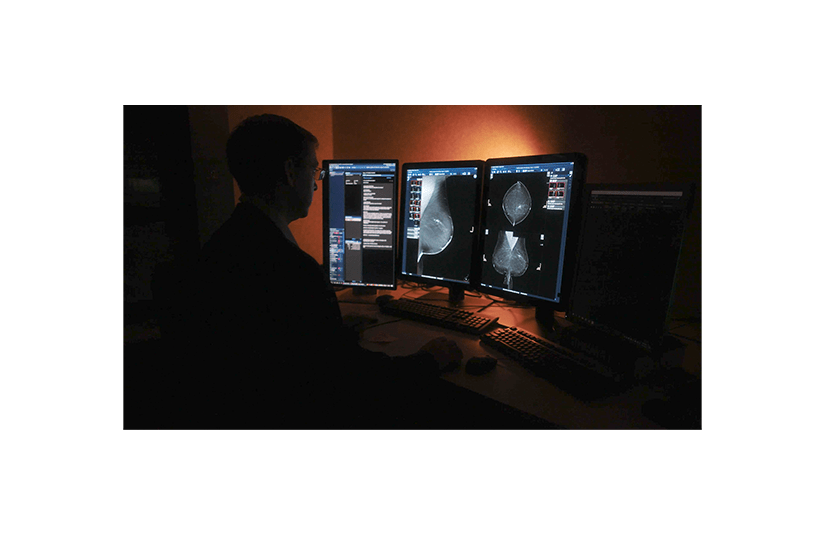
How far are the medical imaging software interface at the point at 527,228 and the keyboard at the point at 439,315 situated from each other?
0.65ft

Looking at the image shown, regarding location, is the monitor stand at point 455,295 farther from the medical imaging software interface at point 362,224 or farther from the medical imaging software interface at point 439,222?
the medical imaging software interface at point 362,224

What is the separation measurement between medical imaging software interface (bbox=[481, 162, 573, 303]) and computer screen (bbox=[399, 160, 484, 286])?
2.8 inches

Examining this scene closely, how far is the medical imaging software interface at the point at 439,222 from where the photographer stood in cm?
169

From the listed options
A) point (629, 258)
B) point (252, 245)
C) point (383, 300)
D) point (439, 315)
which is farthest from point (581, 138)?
point (252, 245)

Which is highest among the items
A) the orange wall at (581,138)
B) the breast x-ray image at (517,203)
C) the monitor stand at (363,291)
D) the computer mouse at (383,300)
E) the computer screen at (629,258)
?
the orange wall at (581,138)

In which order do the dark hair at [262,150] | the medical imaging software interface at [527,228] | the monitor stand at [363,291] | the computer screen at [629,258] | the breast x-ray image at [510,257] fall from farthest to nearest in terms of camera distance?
the monitor stand at [363,291] < the breast x-ray image at [510,257] < the medical imaging software interface at [527,228] < the dark hair at [262,150] < the computer screen at [629,258]

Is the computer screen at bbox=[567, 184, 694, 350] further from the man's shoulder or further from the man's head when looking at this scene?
the man's head

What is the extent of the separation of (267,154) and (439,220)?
0.78 meters

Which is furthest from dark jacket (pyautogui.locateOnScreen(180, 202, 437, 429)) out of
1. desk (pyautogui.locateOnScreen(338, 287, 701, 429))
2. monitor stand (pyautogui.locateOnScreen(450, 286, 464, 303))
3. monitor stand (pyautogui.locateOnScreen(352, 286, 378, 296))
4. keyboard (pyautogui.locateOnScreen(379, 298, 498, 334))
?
monitor stand (pyautogui.locateOnScreen(352, 286, 378, 296))

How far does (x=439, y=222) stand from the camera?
175cm

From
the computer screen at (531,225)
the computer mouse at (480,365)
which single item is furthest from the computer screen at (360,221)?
the computer mouse at (480,365)

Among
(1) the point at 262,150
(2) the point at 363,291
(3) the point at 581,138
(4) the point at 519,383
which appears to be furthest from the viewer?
(2) the point at 363,291

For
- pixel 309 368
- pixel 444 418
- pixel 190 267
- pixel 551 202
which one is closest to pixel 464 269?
pixel 551 202

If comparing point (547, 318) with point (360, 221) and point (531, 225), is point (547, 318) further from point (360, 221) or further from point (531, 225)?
point (360, 221)
